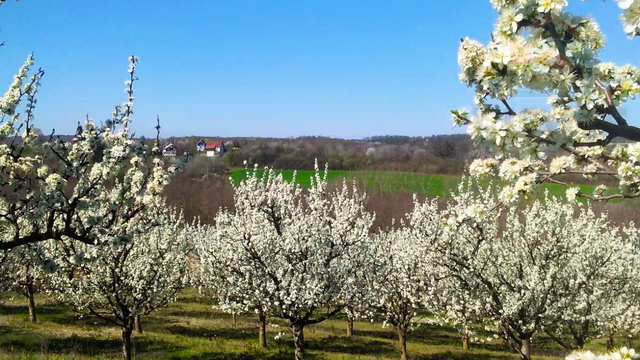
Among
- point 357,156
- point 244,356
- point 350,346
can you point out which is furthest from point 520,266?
point 357,156

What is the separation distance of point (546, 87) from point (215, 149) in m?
105

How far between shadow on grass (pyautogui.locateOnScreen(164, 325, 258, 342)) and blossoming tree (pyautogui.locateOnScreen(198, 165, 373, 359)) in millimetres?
8491

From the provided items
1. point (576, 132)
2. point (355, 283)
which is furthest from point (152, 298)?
point (576, 132)

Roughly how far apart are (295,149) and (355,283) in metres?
85.9

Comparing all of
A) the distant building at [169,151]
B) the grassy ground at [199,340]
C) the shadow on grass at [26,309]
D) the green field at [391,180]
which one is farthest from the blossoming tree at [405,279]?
the green field at [391,180]


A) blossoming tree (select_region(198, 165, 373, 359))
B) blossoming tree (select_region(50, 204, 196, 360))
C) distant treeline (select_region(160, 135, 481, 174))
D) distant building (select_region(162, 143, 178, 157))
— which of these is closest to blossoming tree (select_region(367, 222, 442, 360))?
blossoming tree (select_region(198, 165, 373, 359))

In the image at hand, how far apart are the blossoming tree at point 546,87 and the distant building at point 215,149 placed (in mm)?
95840

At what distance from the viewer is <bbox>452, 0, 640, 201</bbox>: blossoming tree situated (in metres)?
2.99

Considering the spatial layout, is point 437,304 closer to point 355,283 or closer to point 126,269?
point 355,283

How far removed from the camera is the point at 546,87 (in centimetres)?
308

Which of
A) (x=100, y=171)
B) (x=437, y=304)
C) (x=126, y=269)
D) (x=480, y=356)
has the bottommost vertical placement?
(x=480, y=356)

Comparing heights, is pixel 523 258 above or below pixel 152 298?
above

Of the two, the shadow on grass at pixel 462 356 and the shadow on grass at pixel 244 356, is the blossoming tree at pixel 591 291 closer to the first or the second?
the shadow on grass at pixel 462 356

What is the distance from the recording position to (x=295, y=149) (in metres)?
101
